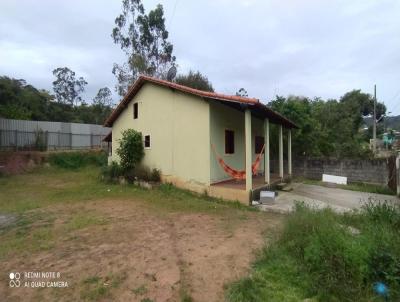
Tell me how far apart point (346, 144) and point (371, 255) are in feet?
52.1

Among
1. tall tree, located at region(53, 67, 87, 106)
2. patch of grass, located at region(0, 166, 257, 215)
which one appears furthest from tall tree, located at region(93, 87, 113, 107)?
patch of grass, located at region(0, 166, 257, 215)

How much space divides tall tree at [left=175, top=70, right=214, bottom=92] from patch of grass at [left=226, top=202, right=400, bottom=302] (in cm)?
2034

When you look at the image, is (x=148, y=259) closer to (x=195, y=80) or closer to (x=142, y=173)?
(x=142, y=173)

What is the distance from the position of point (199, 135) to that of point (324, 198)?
4681 mm

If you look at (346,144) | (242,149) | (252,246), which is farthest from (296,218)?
(346,144)

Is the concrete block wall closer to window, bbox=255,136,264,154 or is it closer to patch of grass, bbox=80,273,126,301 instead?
window, bbox=255,136,264,154

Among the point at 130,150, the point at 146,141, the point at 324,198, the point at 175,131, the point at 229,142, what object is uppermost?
the point at 175,131

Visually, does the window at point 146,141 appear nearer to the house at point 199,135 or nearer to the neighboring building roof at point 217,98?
the house at point 199,135

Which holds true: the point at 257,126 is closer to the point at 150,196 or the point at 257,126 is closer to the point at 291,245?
the point at 150,196

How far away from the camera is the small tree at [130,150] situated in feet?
40.2

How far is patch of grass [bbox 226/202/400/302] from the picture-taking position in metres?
3.42

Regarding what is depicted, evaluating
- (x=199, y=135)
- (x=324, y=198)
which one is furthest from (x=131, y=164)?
(x=324, y=198)

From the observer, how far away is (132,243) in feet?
17.7

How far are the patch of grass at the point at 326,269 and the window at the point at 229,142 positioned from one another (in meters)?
6.99
